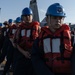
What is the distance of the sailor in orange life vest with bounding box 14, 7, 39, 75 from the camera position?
19.5 ft

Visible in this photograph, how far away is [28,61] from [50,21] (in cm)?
227

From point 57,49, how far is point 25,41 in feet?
6.93

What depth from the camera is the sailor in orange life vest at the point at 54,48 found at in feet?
12.7

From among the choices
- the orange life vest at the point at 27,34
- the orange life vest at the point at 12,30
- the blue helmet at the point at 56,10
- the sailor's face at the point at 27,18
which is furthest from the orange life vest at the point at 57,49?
the orange life vest at the point at 12,30

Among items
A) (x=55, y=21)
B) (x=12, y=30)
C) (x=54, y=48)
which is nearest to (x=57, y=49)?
(x=54, y=48)

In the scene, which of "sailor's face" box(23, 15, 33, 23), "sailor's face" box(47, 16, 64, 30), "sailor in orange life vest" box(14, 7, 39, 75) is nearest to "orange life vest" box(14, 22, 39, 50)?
"sailor in orange life vest" box(14, 7, 39, 75)

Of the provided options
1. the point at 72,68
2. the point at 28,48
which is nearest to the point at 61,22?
the point at 72,68

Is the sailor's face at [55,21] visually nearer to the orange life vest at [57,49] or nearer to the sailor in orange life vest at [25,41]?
the orange life vest at [57,49]

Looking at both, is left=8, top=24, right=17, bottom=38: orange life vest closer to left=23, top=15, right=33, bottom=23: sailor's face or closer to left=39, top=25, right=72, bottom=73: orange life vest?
left=23, top=15, right=33, bottom=23: sailor's face

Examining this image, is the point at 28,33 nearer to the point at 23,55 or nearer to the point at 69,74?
the point at 23,55

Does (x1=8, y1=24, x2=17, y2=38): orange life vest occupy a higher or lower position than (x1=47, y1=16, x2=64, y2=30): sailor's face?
lower

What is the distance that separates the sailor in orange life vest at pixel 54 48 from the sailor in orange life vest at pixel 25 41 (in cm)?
183

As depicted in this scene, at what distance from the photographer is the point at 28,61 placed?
20.0ft

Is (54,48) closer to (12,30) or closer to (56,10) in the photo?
(56,10)
